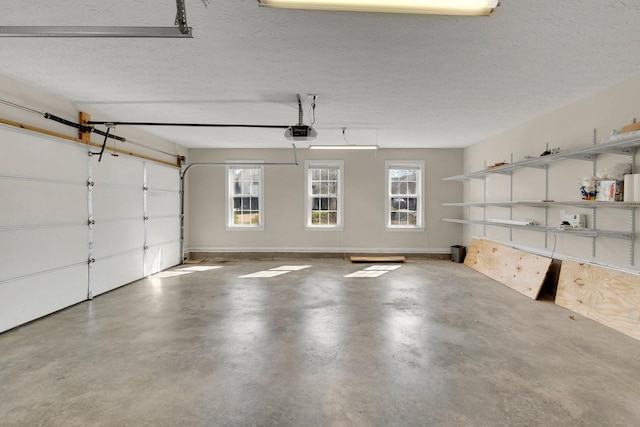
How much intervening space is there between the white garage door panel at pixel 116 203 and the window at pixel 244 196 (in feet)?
8.08

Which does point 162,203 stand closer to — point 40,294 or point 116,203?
point 116,203

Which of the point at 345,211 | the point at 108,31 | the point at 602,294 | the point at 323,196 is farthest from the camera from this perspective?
the point at 323,196

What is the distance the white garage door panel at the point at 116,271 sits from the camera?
15.4ft

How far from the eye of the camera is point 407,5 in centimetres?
168

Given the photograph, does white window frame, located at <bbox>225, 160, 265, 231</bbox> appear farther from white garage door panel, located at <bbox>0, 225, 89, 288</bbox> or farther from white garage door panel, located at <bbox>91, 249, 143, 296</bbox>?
white garage door panel, located at <bbox>0, 225, 89, 288</bbox>

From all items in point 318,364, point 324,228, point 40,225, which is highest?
point 40,225

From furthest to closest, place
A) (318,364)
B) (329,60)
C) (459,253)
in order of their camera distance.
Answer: (459,253) → (329,60) → (318,364)

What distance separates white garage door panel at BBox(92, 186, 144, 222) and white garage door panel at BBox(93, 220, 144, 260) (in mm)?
Result: 130

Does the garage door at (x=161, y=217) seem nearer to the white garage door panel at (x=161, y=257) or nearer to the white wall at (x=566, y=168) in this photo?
the white garage door panel at (x=161, y=257)

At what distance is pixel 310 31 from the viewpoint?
2518 millimetres

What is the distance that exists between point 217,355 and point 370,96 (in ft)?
11.5

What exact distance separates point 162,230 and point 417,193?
242 inches

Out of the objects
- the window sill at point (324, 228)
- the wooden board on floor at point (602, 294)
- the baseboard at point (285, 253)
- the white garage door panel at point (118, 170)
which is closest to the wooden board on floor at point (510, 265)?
the wooden board on floor at point (602, 294)

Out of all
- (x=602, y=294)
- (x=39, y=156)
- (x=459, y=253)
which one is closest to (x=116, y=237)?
(x=39, y=156)
